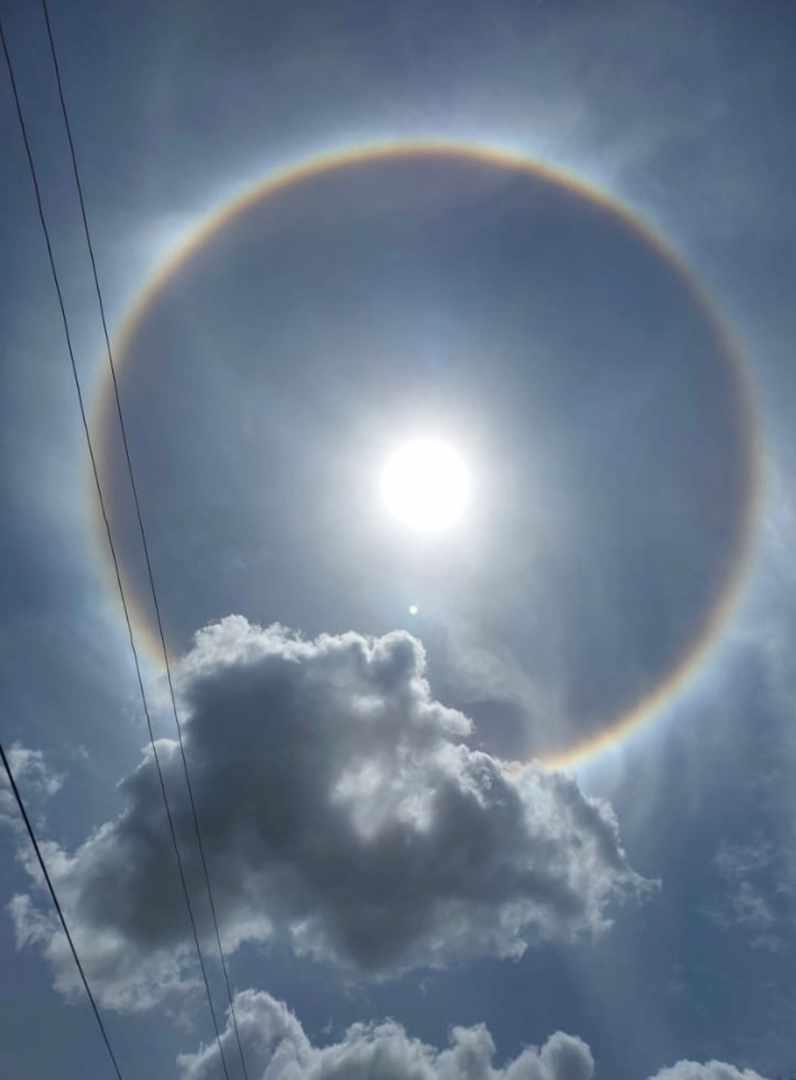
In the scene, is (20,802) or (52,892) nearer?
(20,802)

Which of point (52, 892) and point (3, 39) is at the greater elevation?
point (3, 39)

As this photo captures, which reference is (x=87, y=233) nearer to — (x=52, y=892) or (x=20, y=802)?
(x=20, y=802)

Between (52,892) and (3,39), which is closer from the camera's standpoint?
(3,39)

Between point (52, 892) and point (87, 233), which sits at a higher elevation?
point (87, 233)

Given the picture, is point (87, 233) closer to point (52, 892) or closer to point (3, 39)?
point (3, 39)

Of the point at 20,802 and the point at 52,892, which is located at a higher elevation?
the point at 20,802

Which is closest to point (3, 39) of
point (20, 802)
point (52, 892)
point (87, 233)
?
point (87, 233)

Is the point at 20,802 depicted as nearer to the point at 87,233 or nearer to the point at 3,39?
the point at 87,233

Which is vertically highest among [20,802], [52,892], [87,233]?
[87,233]
